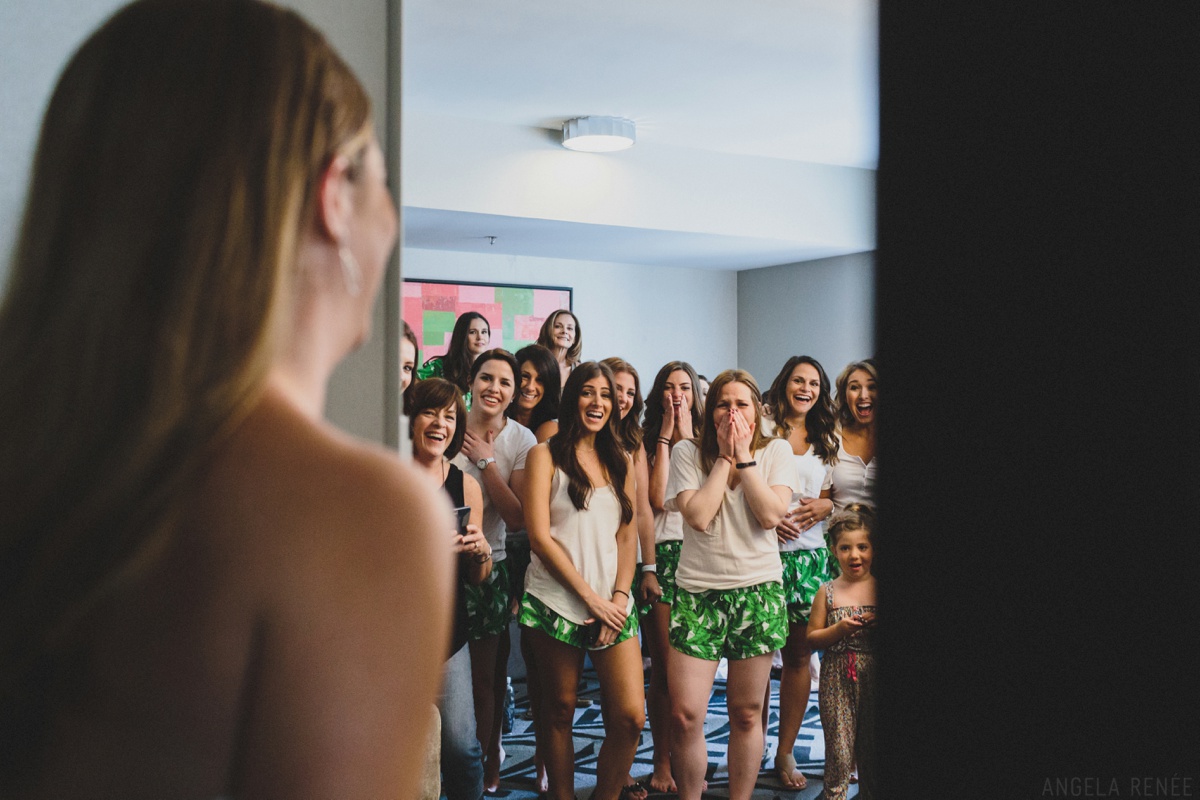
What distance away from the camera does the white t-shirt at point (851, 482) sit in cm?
337

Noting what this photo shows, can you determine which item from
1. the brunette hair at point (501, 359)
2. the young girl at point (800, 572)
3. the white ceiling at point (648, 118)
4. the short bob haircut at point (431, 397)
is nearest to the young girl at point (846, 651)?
the young girl at point (800, 572)

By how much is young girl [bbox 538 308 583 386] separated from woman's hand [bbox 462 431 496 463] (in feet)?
5.17

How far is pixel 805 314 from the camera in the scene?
736 centimetres

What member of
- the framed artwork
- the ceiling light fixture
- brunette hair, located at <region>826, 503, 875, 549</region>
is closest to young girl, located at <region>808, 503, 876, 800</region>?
brunette hair, located at <region>826, 503, 875, 549</region>

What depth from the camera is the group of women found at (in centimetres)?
282

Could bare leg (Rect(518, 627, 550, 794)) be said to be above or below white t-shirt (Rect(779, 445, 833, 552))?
below

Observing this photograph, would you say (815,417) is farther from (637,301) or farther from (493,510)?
(637,301)

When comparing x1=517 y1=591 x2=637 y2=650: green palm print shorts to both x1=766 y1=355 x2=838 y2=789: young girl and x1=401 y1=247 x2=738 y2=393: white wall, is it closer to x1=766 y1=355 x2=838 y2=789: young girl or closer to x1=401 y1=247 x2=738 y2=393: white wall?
x1=766 y1=355 x2=838 y2=789: young girl

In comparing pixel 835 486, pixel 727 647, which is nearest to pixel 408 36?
pixel 835 486

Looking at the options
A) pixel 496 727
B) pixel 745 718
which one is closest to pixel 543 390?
pixel 496 727

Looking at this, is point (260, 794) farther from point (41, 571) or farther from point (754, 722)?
point (754, 722)

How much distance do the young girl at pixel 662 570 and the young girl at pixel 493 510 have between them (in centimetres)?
47

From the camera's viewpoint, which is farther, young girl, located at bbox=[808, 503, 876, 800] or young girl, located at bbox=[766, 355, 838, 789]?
Result: young girl, located at bbox=[766, 355, 838, 789]

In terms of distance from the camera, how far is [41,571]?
0.47 m
